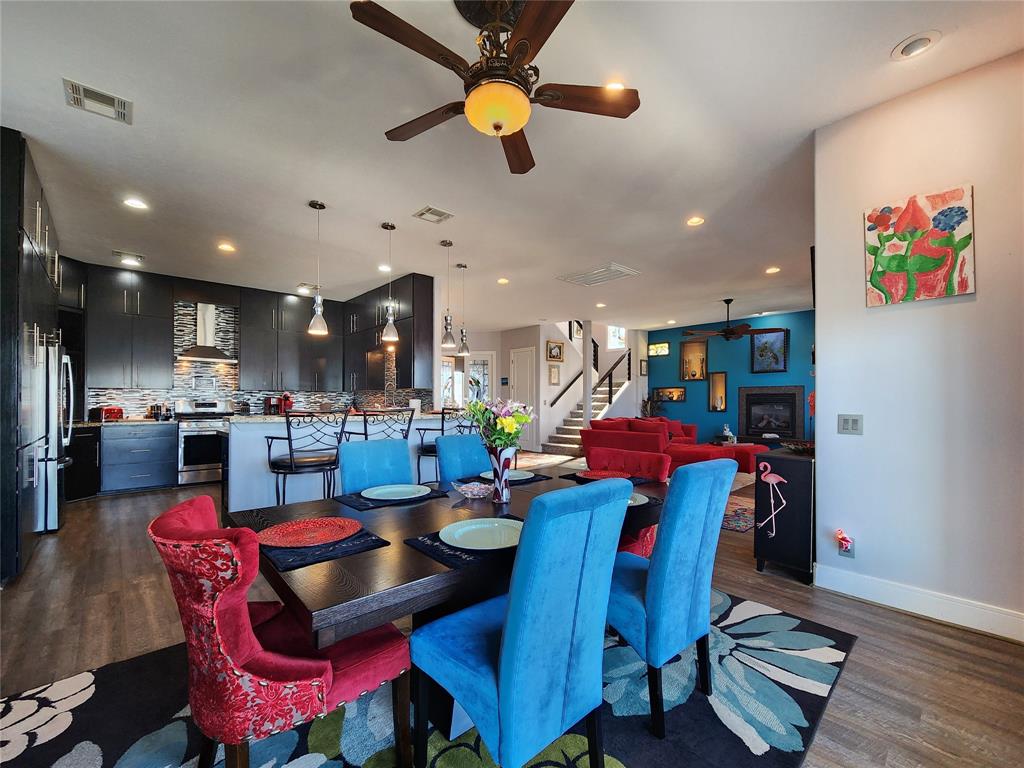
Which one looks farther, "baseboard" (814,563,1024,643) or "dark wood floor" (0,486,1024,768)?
"baseboard" (814,563,1024,643)

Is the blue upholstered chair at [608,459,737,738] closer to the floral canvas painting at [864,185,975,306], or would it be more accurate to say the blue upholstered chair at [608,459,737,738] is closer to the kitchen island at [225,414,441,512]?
the floral canvas painting at [864,185,975,306]

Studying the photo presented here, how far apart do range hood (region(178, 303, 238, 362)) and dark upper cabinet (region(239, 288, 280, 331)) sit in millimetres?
359

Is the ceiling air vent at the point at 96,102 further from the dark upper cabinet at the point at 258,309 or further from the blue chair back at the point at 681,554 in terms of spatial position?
the dark upper cabinet at the point at 258,309

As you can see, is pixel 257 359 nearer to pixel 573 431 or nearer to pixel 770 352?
pixel 573 431

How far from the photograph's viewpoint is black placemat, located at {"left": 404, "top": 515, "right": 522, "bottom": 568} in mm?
1301

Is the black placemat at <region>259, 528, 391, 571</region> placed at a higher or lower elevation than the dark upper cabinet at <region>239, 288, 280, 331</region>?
lower

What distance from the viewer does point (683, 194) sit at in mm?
3576

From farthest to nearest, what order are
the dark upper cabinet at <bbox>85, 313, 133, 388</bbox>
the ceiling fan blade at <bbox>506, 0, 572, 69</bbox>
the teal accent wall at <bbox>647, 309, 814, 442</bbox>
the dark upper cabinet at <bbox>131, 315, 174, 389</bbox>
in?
the teal accent wall at <bbox>647, 309, 814, 442</bbox> < the dark upper cabinet at <bbox>131, 315, 174, 389</bbox> < the dark upper cabinet at <bbox>85, 313, 133, 388</bbox> < the ceiling fan blade at <bbox>506, 0, 572, 69</bbox>

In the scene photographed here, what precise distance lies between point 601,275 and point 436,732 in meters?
5.23

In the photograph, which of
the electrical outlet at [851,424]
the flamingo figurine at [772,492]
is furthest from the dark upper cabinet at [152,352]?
the electrical outlet at [851,424]

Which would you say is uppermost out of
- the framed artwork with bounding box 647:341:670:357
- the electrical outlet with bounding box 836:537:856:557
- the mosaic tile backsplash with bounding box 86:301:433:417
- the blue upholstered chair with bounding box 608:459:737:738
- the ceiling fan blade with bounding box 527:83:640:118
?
the ceiling fan blade with bounding box 527:83:640:118

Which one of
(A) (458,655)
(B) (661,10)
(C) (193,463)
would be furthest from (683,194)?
(C) (193,463)

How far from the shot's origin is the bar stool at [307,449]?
3.70m

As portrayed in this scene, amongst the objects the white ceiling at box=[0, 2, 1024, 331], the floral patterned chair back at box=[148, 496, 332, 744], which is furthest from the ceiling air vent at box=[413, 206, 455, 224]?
the floral patterned chair back at box=[148, 496, 332, 744]
